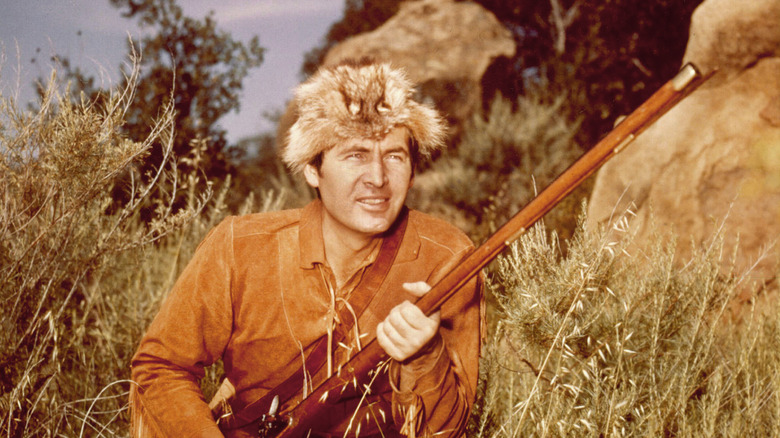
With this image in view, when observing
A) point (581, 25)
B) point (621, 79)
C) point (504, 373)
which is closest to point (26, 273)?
point (504, 373)

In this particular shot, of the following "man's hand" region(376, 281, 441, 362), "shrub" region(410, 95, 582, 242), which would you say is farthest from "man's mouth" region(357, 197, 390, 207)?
"shrub" region(410, 95, 582, 242)

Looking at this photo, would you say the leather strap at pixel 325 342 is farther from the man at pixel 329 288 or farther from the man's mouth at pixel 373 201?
the man's mouth at pixel 373 201

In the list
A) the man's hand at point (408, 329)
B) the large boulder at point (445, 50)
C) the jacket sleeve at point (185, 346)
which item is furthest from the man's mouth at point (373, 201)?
the large boulder at point (445, 50)

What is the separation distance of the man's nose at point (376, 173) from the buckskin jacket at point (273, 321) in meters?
0.35

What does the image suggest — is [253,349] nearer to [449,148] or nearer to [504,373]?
[504,373]

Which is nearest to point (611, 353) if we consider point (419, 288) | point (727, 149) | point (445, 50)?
point (419, 288)

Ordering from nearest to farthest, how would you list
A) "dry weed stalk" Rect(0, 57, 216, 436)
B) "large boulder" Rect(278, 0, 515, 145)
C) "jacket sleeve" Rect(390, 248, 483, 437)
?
1. "jacket sleeve" Rect(390, 248, 483, 437)
2. "dry weed stalk" Rect(0, 57, 216, 436)
3. "large boulder" Rect(278, 0, 515, 145)

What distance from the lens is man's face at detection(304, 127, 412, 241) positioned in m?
2.51

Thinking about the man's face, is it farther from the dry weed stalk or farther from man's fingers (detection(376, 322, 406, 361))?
the dry weed stalk

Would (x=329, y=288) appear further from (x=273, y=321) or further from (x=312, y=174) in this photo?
(x=312, y=174)

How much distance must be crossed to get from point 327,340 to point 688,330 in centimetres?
198

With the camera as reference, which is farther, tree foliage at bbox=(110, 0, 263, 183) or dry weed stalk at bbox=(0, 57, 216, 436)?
tree foliage at bbox=(110, 0, 263, 183)

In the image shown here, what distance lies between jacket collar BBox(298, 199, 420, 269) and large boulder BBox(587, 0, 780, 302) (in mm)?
2246

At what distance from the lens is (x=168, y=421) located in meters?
2.45
